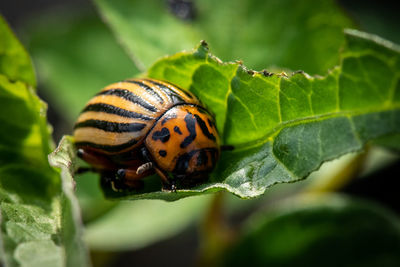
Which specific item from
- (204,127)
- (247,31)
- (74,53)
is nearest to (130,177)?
(204,127)

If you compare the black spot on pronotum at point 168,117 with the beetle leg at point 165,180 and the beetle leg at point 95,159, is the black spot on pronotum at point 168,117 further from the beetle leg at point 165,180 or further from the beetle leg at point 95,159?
the beetle leg at point 95,159

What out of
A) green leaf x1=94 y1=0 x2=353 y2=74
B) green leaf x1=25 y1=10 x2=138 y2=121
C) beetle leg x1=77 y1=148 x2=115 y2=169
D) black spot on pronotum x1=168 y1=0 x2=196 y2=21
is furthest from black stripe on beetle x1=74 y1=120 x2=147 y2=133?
green leaf x1=25 y1=10 x2=138 y2=121

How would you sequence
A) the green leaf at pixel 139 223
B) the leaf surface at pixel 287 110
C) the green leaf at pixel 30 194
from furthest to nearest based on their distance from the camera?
the green leaf at pixel 139 223
the leaf surface at pixel 287 110
the green leaf at pixel 30 194

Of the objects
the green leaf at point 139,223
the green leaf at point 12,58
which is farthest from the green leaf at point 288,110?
the green leaf at point 139,223

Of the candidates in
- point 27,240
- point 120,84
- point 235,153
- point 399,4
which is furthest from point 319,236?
point 399,4

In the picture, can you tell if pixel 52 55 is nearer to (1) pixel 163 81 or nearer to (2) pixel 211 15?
(2) pixel 211 15

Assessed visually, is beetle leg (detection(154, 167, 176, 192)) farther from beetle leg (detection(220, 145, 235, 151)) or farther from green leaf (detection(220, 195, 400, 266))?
green leaf (detection(220, 195, 400, 266))
